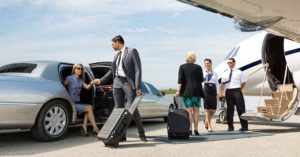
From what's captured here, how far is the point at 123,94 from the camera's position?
682 cm

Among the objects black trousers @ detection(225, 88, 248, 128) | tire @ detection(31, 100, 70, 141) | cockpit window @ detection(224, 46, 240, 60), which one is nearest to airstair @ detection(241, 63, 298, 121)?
black trousers @ detection(225, 88, 248, 128)

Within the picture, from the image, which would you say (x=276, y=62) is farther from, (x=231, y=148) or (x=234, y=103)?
(x=231, y=148)

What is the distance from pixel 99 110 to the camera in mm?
7949

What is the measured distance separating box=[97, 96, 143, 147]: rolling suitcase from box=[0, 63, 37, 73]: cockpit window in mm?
1870

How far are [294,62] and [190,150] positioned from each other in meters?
4.67

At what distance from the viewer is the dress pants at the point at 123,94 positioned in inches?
262

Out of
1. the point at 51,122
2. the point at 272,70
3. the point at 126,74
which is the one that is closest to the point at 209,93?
the point at 126,74

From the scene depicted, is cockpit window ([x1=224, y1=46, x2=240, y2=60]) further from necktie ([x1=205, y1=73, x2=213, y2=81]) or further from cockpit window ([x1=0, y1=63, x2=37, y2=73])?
cockpit window ([x1=0, y1=63, x2=37, y2=73])

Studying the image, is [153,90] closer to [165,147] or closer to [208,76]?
[208,76]

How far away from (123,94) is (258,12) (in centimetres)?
390

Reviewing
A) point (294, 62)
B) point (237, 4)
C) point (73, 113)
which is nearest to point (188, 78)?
point (73, 113)

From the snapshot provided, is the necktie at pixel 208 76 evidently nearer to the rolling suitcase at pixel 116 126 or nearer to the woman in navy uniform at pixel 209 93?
the woman in navy uniform at pixel 209 93

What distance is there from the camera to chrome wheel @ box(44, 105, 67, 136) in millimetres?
6723

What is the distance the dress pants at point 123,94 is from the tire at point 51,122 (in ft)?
3.28
